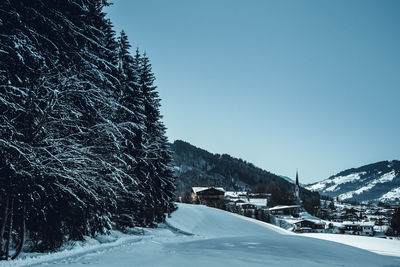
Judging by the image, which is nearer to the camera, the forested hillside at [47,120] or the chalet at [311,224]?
the forested hillside at [47,120]

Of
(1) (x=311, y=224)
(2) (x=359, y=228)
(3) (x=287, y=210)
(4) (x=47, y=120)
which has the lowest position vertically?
(2) (x=359, y=228)

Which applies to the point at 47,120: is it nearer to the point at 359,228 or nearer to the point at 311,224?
the point at 311,224

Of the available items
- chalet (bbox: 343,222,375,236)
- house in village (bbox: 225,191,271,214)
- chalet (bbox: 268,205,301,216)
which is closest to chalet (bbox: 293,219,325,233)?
chalet (bbox: 343,222,375,236)

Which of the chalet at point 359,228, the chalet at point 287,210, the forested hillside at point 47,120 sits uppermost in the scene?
the forested hillside at point 47,120

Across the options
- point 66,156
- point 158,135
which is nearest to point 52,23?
point 66,156

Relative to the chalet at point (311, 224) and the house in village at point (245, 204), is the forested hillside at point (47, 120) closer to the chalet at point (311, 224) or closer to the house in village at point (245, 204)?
the house in village at point (245, 204)

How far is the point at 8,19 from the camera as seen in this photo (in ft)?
26.6

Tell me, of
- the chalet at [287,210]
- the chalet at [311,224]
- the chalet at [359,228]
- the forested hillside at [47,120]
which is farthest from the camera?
the chalet at [287,210]

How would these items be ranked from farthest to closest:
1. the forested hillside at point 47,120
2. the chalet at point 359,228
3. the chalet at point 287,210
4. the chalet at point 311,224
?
the chalet at point 287,210 → the chalet at point 359,228 → the chalet at point 311,224 → the forested hillside at point 47,120

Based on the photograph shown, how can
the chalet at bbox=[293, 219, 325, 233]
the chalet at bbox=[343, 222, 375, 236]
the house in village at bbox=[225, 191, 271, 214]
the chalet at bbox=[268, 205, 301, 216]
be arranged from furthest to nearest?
the chalet at bbox=[268, 205, 301, 216] < the chalet at bbox=[343, 222, 375, 236] < the chalet at bbox=[293, 219, 325, 233] < the house in village at bbox=[225, 191, 271, 214]

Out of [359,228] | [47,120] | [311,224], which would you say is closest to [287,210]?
[311,224]

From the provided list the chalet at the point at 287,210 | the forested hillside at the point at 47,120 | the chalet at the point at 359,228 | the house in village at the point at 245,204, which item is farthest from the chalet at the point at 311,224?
the forested hillside at the point at 47,120

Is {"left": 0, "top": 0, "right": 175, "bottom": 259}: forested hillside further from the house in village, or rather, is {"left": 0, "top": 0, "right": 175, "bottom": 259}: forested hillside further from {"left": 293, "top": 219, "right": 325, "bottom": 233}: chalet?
{"left": 293, "top": 219, "right": 325, "bottom": 233}: chalet

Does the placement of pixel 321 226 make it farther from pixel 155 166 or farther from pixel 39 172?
pixel 39 172
